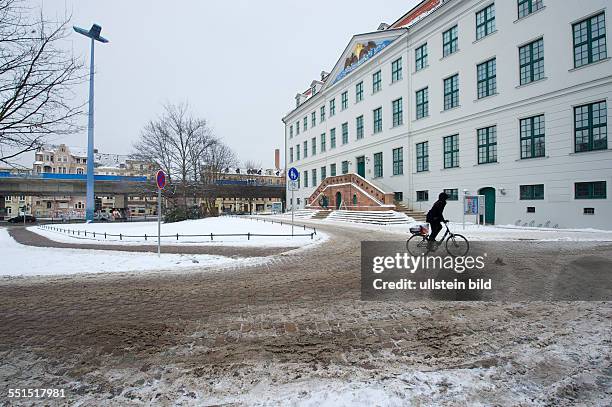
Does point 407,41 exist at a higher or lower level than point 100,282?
higher

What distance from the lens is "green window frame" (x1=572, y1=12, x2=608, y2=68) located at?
18.0 m

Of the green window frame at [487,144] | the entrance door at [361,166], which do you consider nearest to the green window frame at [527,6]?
the green window frame at [487,144]

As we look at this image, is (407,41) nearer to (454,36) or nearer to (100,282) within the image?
(454,36)

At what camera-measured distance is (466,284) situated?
22.9ft

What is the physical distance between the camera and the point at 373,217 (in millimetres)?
26641

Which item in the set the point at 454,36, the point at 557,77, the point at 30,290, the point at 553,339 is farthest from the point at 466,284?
the point at 454,36

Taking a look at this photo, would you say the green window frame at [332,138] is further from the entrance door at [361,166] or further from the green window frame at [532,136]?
the green window frame at [532,136]

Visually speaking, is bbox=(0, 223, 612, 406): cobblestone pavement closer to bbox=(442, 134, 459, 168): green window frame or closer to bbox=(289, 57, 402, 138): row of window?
bbox=(442, 134, 459, 168): green window frame

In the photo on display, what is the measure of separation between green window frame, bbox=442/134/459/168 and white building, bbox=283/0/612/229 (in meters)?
0.08

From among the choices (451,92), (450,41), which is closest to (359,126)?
(451,92)

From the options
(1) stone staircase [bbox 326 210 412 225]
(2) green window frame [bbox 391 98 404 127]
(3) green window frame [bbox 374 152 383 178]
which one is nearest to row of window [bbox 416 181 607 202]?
(1) stone staircase [bbox 326 210 412 225]

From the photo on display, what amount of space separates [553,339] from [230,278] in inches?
242

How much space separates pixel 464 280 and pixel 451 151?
72.3ft

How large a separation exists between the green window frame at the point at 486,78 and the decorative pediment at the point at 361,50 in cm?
1089
